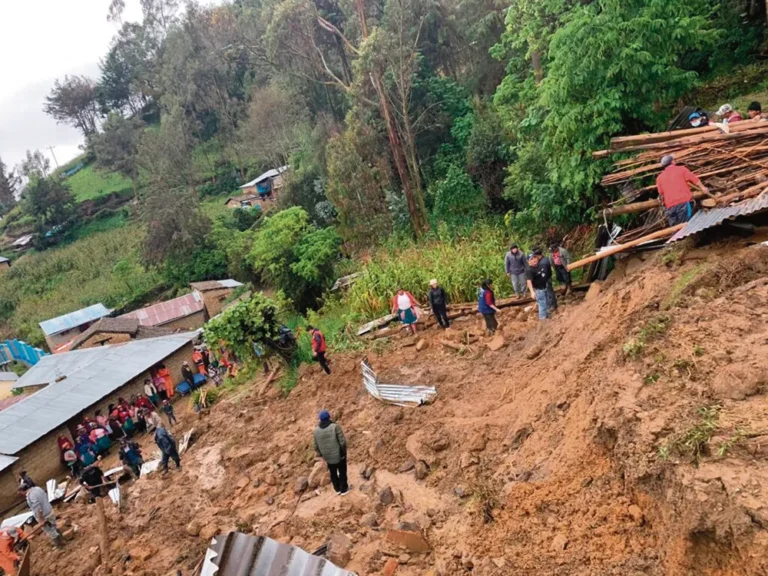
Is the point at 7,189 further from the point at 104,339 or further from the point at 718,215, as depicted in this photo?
the point at 718,215

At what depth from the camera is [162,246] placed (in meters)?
36.4

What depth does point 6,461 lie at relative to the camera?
13.6m

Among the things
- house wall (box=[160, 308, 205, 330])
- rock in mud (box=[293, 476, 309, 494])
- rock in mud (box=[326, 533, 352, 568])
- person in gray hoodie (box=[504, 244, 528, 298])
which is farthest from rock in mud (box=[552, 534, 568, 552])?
house wall (box=[160, 308, 205, 330])

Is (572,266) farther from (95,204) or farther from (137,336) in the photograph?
(95,204)

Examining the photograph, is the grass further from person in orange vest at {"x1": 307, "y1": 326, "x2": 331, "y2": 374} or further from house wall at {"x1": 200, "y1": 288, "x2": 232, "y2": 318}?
person in orange vest at {"x1": 307, "y1": 326, "x2": 331, "y2": 374}

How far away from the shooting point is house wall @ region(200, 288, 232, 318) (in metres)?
30.9

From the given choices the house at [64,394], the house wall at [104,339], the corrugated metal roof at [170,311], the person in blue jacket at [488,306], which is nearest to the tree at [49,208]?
the corrugated metal roof at [170,311]

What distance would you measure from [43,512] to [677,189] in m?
11.8

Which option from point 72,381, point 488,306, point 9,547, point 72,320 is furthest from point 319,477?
point 72,320

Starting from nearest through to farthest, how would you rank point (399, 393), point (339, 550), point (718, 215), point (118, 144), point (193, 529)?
point (339, 550), point (718, 215), point (193, 529), point (399, 393), point (118, 144)

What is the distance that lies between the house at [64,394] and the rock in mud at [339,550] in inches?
449

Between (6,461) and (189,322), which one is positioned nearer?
(6,461)

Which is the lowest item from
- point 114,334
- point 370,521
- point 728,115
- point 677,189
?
point 114,334

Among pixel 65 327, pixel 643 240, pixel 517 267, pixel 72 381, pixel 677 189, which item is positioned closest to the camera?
pixel 677 189
